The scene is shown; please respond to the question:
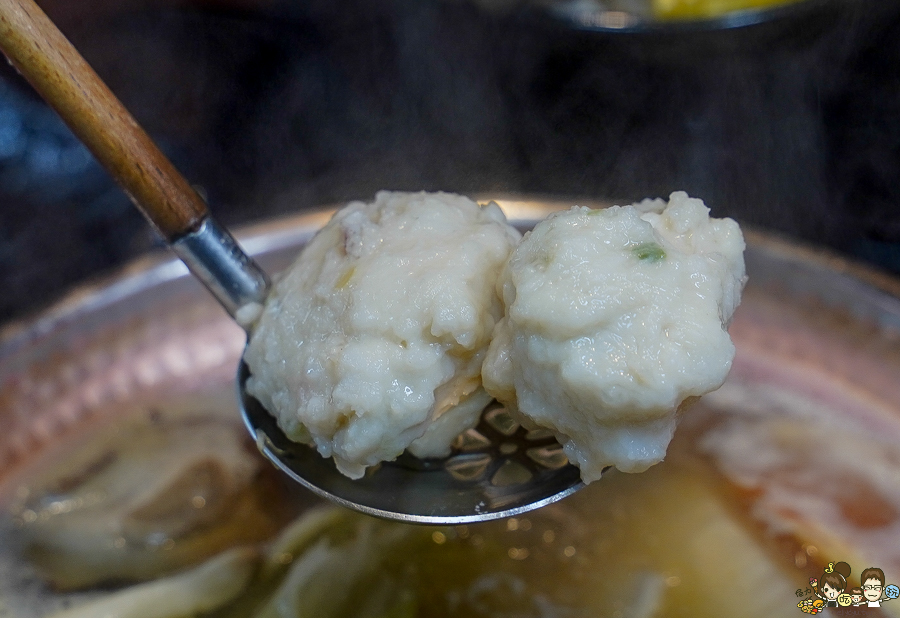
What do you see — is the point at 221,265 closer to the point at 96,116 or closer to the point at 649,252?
the point at 96,116

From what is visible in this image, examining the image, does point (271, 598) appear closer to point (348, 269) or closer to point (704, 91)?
point (348, 269)

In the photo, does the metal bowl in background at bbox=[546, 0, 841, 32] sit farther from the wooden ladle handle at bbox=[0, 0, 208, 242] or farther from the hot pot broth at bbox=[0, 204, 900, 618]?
the wooden ladle handle at bbox=[0, 0, 208, 242]

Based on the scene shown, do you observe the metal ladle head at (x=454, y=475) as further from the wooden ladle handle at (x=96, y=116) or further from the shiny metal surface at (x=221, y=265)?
the wooden ladle handle at (x=96, y=116)

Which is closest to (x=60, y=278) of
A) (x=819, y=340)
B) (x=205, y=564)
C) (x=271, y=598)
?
(x=205, y=564)

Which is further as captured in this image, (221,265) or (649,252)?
(221,265)

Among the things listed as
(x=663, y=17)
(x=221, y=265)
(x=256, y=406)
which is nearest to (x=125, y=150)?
(x=221, y=265)
